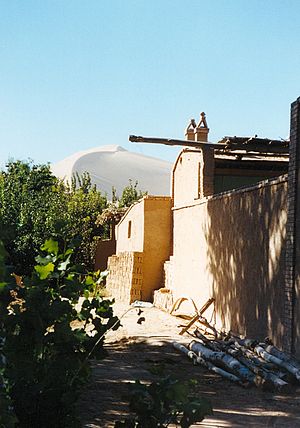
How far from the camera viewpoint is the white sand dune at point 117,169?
239 feet

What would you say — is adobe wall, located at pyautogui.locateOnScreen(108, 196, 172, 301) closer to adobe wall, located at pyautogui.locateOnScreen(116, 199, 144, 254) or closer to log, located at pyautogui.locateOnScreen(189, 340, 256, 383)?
adobe wall, located at pyautogui.locateOnScreen(116, 199, 144, 254)

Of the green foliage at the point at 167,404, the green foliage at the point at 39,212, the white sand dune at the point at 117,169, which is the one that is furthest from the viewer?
the white sand dune at the point at 117,169

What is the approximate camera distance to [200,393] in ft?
27.5

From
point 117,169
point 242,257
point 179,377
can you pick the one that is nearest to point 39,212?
point 242,257

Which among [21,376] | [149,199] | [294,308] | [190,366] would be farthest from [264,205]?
[149,199]

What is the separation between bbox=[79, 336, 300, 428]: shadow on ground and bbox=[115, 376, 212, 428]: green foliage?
0.92 metres

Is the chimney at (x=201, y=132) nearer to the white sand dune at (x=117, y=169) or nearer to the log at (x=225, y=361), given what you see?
the log at (x=225, y=361)

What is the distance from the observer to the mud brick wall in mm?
19344

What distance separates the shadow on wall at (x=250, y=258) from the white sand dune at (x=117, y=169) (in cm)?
5555

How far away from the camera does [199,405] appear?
4.27 meters

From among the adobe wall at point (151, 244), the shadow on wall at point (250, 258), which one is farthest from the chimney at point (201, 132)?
the shadow on wall at point (250, 258)

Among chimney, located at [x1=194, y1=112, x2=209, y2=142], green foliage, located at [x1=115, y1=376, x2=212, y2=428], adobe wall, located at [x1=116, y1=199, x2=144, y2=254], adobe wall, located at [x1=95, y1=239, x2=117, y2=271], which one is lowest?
green foliage, located at [x1=115, y1=376, x2=212, y2=428]

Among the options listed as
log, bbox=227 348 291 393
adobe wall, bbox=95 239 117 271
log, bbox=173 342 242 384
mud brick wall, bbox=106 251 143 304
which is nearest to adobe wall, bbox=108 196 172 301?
mud brick wall, bbox=106 251 143 304

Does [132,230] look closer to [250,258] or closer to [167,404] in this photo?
[250,258]
